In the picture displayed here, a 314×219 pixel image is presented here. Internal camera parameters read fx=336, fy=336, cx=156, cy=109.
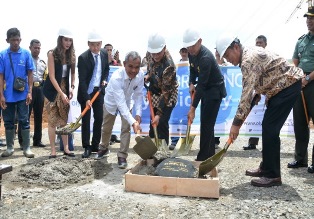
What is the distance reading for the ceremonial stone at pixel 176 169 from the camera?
12.0 ft

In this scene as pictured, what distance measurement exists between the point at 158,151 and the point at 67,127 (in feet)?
4.94

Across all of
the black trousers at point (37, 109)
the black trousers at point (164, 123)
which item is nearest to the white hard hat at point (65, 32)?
the black trousers at point (164, 123)

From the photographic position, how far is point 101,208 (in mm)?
3207

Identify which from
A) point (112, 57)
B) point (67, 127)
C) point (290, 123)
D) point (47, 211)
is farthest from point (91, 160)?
point (290, 123)

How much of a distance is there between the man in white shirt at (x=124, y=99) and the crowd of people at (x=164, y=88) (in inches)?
0.5

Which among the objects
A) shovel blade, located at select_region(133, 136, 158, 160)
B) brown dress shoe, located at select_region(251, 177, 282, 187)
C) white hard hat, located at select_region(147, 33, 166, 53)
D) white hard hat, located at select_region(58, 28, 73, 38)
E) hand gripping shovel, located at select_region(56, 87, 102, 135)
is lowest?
brown dress shoe, located at select_region(251, 177, 282, 187)

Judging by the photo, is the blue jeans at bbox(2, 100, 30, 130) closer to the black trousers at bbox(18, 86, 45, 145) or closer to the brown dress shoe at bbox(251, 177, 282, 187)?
the black trousers at bbox(18, 86, 45, 145)

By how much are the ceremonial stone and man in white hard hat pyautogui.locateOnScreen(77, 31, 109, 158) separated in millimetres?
1841

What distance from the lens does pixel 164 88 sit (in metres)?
4.64

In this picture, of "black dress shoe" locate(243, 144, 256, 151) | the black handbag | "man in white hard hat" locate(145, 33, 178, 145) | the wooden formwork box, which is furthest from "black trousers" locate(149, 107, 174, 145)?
the black handbag

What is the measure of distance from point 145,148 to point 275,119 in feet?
5.12

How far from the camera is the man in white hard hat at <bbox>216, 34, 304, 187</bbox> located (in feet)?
11.7

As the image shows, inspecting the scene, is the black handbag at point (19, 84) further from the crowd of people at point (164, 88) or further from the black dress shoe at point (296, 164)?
the black dress shoe at point (296, 164)

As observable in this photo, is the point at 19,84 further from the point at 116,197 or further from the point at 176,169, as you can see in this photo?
the point at 176,169
